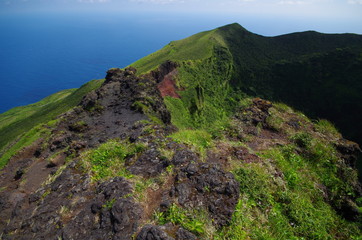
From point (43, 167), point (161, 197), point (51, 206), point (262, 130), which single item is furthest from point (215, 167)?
point (43, 167)

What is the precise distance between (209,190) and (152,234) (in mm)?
2671

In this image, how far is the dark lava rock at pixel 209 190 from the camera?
673 centimetres

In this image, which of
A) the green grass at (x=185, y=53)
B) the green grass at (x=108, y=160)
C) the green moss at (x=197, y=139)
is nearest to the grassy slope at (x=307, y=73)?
the green grass at (x=185, y=53)

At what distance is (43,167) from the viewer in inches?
686

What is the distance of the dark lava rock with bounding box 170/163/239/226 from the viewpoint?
22.1 feet

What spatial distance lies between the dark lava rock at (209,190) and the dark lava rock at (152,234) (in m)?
1.35

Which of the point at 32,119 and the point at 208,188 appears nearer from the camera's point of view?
the point at 208,188

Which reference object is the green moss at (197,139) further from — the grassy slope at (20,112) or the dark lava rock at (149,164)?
the grassy slope at (20,112)

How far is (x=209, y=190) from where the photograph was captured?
744 centimetres

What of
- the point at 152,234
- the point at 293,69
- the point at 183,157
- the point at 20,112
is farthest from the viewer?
the point at 20,112

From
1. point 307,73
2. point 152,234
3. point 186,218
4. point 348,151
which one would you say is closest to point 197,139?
point 186,218

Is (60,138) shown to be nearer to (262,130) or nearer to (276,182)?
(262,130)

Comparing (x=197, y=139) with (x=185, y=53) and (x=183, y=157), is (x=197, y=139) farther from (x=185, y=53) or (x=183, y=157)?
(x=185, y=53)

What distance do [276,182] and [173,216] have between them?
4905mm
